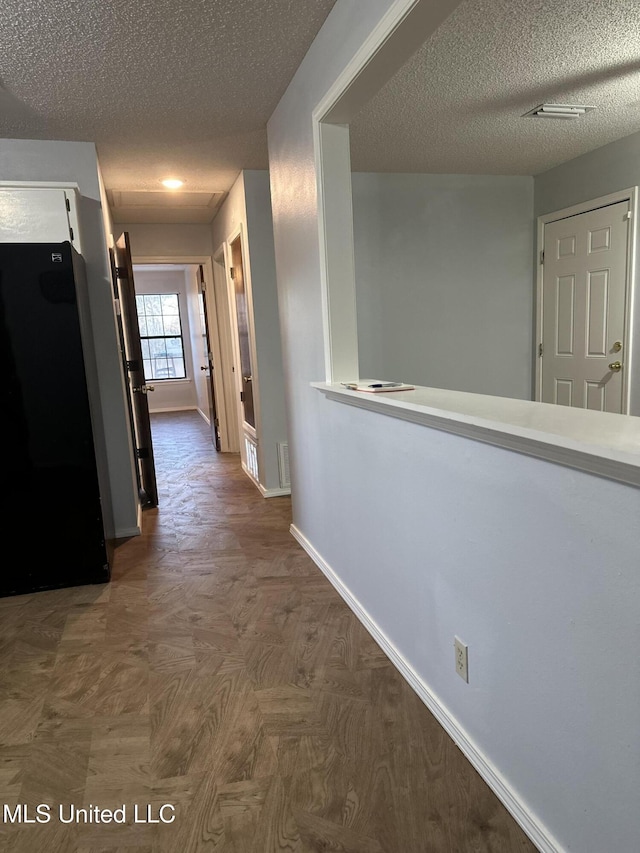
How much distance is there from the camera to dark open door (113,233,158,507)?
13.3 ft

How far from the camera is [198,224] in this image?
5895mm

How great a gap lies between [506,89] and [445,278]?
1.72 m

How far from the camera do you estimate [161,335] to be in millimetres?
10266

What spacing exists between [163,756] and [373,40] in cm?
237

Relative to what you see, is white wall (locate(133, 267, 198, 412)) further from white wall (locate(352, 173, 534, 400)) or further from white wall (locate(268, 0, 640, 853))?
white wall (locate(268, 0, 640, 853))

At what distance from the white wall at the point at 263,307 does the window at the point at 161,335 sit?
→ 19.3 feet

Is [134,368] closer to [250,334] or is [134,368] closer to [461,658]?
[250,334]

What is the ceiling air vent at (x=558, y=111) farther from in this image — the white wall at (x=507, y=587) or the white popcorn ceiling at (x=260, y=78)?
the white wall at (x=507, y=587)

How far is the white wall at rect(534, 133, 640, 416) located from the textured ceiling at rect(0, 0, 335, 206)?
2.27 meters

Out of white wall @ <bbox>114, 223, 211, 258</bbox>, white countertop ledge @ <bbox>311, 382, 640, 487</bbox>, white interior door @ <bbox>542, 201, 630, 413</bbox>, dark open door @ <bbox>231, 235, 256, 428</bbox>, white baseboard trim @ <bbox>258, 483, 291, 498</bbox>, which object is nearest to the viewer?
white countertop ledge @ <bbox>311, 382, 640, 487</bbox>

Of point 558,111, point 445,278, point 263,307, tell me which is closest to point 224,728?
point 263,307

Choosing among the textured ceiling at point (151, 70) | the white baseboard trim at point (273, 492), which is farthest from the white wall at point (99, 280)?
the white baseboard trim at point (273, 492)

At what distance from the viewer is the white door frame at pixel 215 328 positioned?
584 centimetres

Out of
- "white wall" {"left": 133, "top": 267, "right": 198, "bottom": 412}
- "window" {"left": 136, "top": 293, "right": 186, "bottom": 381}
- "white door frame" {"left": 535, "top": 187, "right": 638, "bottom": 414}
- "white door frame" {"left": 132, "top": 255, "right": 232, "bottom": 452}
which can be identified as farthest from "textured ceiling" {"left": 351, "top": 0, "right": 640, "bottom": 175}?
"window" {"left": 136, "top": 293, "right": 186, "bottom": 381}
